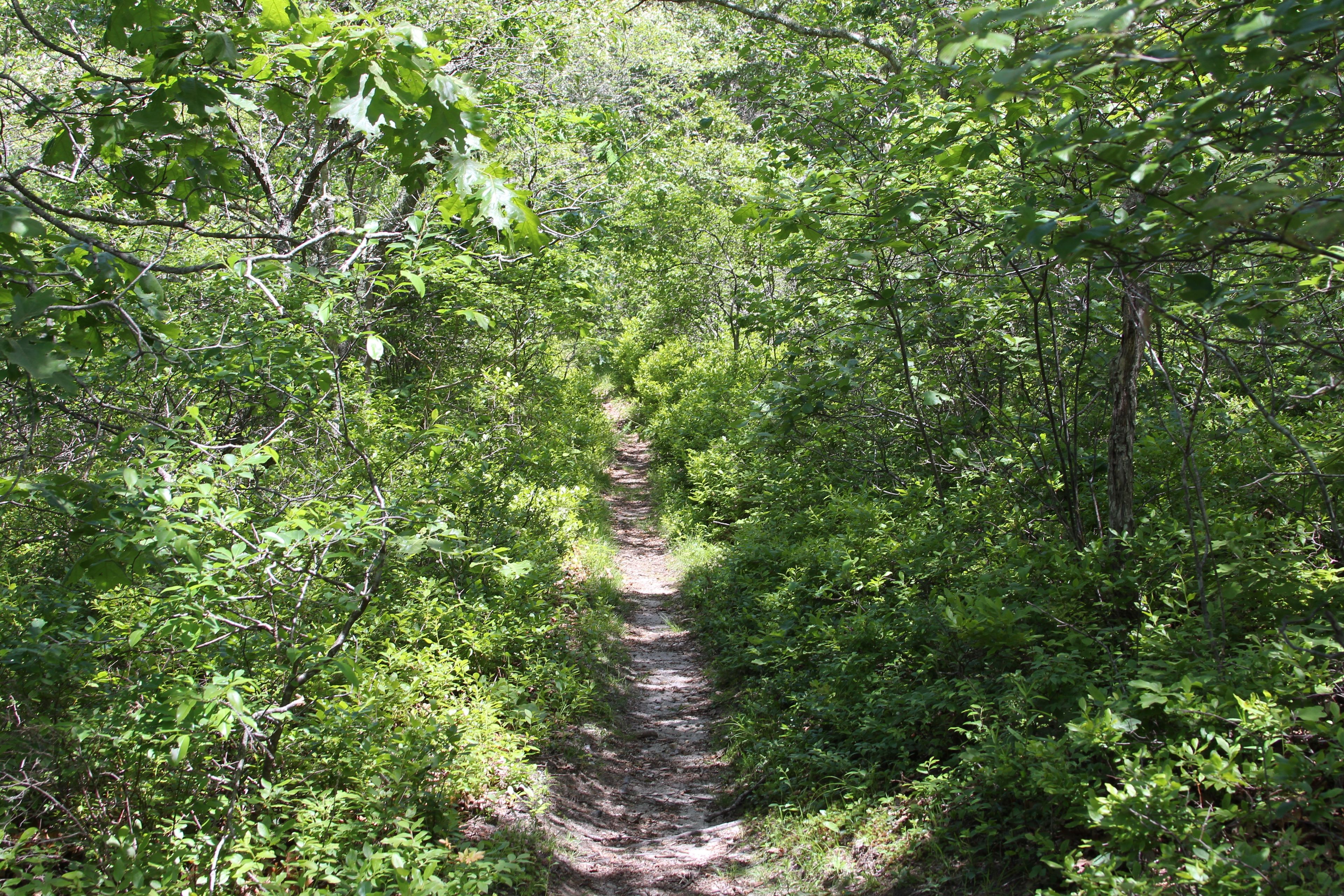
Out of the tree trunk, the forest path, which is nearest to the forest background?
the tree trunk

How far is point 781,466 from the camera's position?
8.73 m

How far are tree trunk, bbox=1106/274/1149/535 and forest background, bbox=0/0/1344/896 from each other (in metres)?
0.02

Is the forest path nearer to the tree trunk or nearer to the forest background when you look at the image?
the forest background

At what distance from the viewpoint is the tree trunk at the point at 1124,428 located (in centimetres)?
445

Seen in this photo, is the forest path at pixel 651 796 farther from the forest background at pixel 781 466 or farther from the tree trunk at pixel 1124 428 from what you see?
the tree trunk at pixel 1124 428

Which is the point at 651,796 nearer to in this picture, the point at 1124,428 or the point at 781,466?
the point at 1124,428

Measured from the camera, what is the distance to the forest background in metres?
2.58

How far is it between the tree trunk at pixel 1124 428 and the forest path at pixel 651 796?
2961 millimetres

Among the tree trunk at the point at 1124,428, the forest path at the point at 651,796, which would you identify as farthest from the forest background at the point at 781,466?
the forest path at the point at 651,796

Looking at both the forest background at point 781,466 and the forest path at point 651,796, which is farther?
the forest path at point 651,796

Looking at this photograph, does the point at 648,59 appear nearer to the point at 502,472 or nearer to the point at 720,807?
the point at 502,472

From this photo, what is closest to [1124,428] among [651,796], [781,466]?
[651,796]

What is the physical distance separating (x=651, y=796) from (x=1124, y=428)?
396cm

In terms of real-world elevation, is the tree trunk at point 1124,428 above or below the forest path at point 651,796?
above
